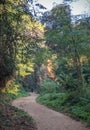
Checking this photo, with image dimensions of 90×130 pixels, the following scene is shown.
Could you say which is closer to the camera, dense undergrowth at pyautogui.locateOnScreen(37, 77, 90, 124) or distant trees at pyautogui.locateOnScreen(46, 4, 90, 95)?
dense undergrowth at pyautogui.locateOnScreen(37, 77, 90, 124)

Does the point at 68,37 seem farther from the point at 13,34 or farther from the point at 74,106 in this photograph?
the point at 13,34

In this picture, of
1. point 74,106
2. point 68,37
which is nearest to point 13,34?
point 74,106

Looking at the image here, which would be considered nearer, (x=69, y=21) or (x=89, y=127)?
(x=89, y=127)

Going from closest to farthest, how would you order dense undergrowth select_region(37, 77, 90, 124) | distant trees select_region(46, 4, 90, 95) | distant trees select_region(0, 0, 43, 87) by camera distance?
distant trees select_region(0, 0, 43, 87) → dense undergrowth select_region(37, 77, 90, 124) → distant trees select_region(46, 4, 90, 95)

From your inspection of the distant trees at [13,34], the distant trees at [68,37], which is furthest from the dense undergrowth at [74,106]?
the distant trees at [13,34]

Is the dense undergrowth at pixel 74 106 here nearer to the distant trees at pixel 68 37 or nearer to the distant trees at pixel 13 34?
the distant trees at pixel 68 37

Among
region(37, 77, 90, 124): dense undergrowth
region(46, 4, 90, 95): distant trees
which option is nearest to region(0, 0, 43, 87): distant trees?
region(37, 77, 90, 124): dense undergrowth

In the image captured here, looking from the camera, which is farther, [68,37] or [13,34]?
[68,37]

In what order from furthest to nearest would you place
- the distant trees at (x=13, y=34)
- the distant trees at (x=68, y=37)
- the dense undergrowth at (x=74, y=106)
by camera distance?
the distant trees at (x=68, y=37) < the dense undergrowth at (x=74, y=106) < the distant trees at (x=13, y=34)

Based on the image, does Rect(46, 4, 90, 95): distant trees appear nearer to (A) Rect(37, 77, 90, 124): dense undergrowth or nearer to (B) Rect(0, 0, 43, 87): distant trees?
(A) Rect(37, 77, 90, 124): dense undergrowth

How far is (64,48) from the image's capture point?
21.1m

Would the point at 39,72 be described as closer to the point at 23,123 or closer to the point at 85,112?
the point at 85,112

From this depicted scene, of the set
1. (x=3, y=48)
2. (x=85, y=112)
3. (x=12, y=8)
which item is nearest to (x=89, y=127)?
(x=85, y=112)

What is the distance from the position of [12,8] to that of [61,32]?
930 centimetres
